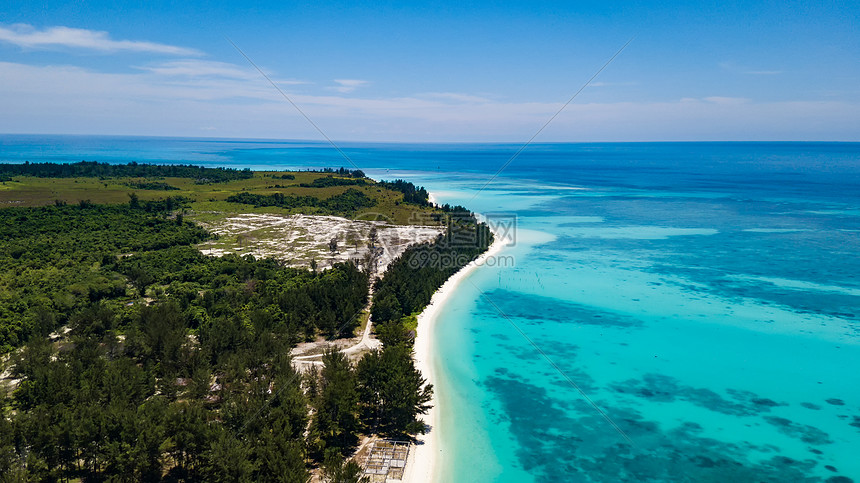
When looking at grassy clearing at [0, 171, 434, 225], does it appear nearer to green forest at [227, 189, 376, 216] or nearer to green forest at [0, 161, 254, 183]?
green forest at [227, 189, 376, 216]

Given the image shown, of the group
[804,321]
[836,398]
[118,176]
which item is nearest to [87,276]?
[836,398]

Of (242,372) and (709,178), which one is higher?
(709,178)

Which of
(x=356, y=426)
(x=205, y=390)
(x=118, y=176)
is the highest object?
(x=118, y=176)

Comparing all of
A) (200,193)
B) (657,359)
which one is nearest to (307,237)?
(200,193)

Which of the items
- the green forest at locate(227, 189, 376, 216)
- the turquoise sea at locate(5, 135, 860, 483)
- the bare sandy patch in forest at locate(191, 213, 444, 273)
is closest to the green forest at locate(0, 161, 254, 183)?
the green forest at locate(227, 189, 376, 216)

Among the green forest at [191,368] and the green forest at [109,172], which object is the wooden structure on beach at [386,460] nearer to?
the green forest at [191,368]

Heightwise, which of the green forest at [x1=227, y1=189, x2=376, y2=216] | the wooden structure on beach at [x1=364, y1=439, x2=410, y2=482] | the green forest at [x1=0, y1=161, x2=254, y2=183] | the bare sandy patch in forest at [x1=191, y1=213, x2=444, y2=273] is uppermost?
the green forest at [x1=0, y1=161, x2=254, y2=183]

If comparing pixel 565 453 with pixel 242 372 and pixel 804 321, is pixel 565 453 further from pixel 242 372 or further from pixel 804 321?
pixel 804 321
